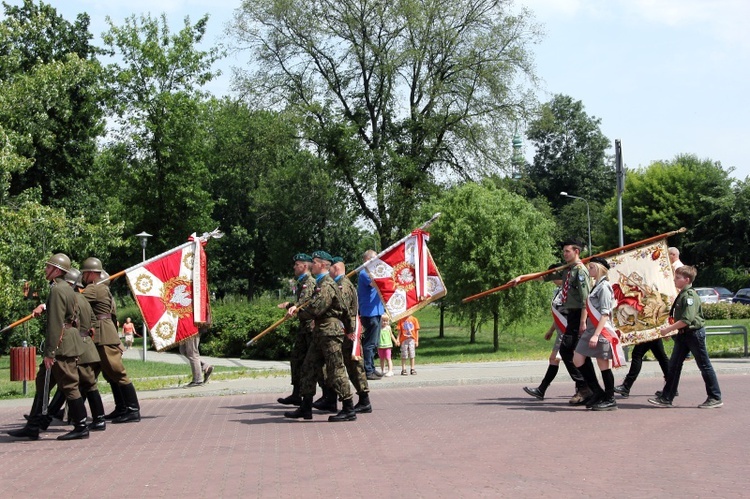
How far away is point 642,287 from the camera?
479 inches

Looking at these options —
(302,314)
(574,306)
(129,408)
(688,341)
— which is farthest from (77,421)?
(688,341)

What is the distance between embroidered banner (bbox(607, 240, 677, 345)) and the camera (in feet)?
39.2

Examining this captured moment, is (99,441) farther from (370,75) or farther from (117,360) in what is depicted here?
(370,75)

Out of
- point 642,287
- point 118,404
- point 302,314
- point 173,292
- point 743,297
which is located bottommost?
point 118,404

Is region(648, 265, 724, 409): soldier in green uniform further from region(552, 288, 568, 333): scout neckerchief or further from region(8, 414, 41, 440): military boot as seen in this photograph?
region(8, 414, 41, 440): military boot

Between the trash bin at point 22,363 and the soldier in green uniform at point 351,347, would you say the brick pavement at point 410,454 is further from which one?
the trash bin at point 22,363

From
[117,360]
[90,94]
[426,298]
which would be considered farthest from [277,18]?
[117,360]

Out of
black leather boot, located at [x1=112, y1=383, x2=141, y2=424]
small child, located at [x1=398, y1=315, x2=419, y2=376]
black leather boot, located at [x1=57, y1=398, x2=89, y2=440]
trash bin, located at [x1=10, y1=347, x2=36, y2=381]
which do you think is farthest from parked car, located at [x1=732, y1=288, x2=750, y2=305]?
black leather boot, located at [x1=57, y1=398, x2=89, y2=440]

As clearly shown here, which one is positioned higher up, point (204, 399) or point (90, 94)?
point (90, 94)

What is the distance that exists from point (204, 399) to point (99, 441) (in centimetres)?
389

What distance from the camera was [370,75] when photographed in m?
39.2

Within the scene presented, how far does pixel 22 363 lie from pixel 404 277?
19.0 ft

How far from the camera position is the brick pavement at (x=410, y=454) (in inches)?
272

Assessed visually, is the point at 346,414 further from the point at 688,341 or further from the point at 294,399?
the point at 688,341
